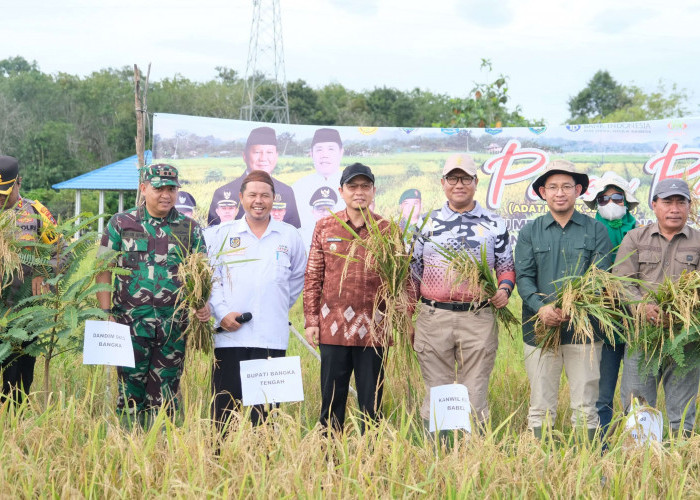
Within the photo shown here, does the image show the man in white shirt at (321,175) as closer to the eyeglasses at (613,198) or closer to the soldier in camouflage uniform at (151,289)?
the soldier in camouflage uniform at (151,289)

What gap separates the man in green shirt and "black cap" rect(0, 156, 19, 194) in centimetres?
298

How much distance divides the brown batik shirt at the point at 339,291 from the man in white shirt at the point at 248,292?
0.62 ft

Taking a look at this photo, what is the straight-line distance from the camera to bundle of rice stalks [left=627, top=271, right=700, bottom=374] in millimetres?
3572

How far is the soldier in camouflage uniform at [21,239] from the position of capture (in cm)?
395

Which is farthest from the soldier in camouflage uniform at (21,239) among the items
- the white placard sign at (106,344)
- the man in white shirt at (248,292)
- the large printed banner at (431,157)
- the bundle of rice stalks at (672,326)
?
the bundle of rice stalks at (672,326)

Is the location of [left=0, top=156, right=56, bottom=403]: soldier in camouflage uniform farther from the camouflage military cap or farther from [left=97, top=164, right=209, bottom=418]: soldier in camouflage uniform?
the camouflage military cap

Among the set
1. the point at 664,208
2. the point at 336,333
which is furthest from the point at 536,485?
the point at 664,208

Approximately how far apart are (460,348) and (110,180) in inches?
913

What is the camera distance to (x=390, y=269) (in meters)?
3.87

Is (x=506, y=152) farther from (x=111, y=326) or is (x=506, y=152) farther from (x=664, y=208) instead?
(x=111, y=326)

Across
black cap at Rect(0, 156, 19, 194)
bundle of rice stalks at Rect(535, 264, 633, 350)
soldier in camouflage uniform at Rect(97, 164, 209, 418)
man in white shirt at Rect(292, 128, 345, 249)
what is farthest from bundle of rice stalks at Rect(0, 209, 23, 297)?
man in white shirt at Rect(292, 128, 345, 249)

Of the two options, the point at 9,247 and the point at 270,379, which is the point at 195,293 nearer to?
the point at 270,379

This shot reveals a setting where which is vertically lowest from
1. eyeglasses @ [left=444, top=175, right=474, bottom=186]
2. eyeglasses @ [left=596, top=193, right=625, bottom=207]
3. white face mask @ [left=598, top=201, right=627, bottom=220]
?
white face mask @ [left=598, top=201, right=627, bottom=220]

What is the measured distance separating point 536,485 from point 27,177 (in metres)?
35.2
